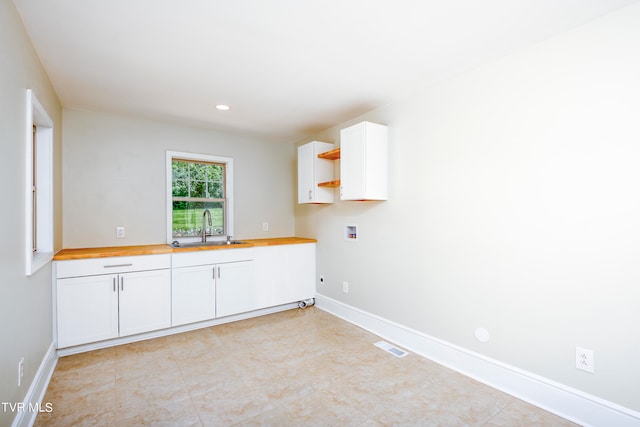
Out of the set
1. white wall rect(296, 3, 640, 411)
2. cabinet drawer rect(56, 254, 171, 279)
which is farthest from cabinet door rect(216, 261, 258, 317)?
white wall rect(296, 3, 640, 411)

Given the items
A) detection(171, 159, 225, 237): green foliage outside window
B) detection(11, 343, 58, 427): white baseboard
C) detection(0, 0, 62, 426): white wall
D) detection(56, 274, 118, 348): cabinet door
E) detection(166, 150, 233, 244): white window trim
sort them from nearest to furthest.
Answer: detection(0, 0, 62, 426): white wall → detection(11, 343, 58, 427): white baseboard → detection(56, 274, 118, 348): cabinet door → detection(166, 150, 233, 244): white window trim → detection(171, 159, 225, 237): green foliage outside window

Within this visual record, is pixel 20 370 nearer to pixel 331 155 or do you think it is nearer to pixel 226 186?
pixel 226 186

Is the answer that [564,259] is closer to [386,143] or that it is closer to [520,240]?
[520,240]

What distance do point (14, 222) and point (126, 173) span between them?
1.98 m

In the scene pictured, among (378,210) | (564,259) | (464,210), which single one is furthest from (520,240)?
(378,210)

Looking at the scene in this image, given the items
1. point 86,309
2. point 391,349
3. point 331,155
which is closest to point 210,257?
point 86,309

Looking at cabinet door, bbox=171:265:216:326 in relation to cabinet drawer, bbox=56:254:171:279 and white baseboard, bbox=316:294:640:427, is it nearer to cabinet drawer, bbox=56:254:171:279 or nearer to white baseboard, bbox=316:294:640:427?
cabinet drawer, bbox=56:254:171:279

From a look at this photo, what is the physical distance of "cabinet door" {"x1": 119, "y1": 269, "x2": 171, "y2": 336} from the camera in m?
2.94

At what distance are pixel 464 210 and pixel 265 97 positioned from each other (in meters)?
2.06

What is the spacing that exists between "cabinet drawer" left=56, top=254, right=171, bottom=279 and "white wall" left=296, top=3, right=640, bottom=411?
2357mm

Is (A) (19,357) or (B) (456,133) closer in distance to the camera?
(A) (19,357)

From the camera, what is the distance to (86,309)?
278 centimetres

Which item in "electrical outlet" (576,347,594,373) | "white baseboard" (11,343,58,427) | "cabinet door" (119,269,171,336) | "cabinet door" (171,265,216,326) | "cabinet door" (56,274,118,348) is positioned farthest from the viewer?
"cabinet door" (171,265,216,326)

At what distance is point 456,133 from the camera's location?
254 centimetres
